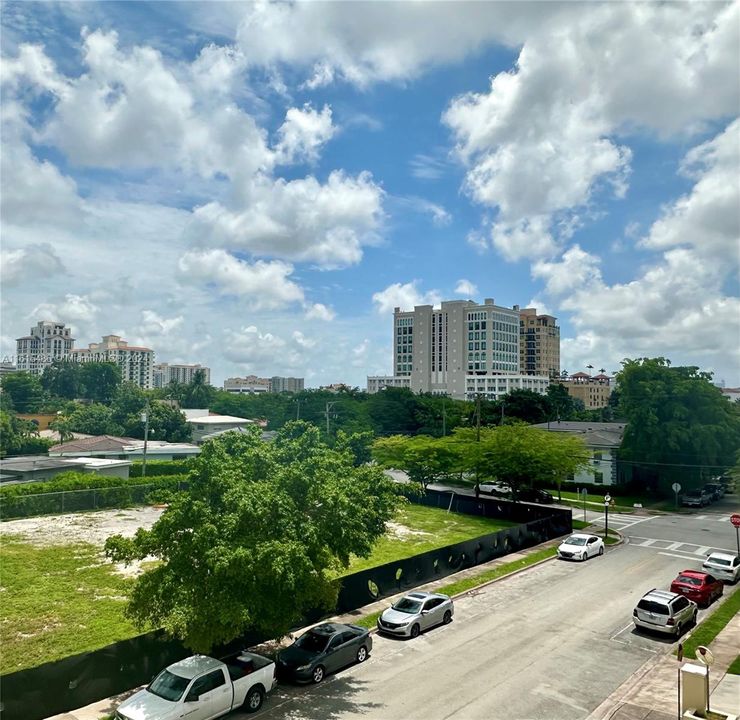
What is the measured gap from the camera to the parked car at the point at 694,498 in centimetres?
5541

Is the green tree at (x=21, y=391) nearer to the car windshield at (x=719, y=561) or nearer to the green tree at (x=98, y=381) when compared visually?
the green tree at (x=98, y=381)

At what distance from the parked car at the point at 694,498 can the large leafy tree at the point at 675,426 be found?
1024 millimetres

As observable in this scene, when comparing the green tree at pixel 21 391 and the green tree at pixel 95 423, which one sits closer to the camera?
the green tree at pixel 95 423

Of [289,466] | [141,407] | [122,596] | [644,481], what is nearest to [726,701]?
[289,466]

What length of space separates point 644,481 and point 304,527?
54.6m

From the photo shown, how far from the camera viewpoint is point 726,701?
1595 centimetres

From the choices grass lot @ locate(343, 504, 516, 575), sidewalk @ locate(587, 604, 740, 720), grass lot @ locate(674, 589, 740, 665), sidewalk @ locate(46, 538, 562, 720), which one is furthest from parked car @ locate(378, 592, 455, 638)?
grass lot @ locate(674, 589, 740, 665)

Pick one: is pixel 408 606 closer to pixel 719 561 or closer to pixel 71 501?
pixel 719 561

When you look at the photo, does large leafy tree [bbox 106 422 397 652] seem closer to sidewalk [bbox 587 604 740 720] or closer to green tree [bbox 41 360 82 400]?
sidewalk [bbox 587 604 740 720]

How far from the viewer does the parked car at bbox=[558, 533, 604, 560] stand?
1312 inches

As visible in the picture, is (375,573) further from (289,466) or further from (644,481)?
(644,481)

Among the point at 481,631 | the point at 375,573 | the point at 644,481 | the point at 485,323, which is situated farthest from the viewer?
the point at 485,323

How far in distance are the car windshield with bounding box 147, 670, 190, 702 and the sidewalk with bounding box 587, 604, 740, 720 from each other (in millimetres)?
10429

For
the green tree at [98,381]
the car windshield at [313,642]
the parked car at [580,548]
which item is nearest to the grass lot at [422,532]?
the parked car at [580,548]
